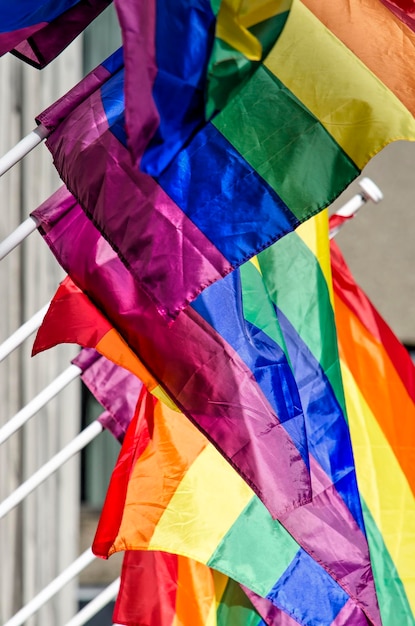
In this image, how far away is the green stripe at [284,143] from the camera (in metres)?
2.63

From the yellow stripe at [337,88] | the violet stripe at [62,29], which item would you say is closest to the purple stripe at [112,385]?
the violet stripe at [62,29]

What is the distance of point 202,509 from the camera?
132 inches

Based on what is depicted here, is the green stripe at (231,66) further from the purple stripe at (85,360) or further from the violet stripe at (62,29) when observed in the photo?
the purple stripe at (85,360)

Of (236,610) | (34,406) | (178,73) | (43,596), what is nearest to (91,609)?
(43,596)

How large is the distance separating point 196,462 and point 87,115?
1130mm

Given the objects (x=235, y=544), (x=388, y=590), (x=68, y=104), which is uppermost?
(x=68, y=104)

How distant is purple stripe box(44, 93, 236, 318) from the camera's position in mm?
2615

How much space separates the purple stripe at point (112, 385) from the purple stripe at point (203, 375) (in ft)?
3.25

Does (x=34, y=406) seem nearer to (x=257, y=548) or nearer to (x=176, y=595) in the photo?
(x=176, y=595)

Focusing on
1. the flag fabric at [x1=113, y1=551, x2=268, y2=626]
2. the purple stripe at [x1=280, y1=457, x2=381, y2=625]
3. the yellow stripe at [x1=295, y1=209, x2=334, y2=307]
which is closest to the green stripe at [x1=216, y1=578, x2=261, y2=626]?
the flag fabric at [x1=113, y1=551, x2=268, y2=626]

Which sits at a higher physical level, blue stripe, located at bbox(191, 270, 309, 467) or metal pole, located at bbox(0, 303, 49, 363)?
metal pole, located at bbox(0, 303, 49, 363)

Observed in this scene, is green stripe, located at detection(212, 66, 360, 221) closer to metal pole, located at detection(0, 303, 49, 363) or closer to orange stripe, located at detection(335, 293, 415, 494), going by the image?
metal pole, located at detection(0, 303, 49, 363)

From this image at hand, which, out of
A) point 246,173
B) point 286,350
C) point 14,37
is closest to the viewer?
point 246,173

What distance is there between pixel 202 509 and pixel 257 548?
0.65 ft
